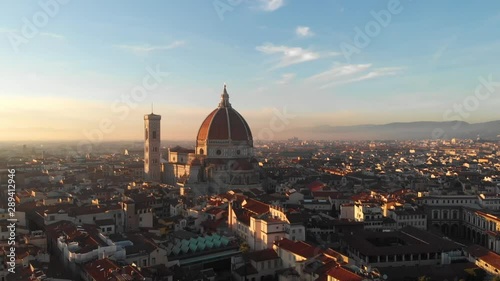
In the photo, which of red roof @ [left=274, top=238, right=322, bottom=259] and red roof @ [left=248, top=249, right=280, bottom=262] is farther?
red roof @ [left=248, top=249, right=280, bottom=262]

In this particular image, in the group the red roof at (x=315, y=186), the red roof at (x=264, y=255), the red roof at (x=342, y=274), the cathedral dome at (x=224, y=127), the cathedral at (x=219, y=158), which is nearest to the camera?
the red roof at (x=342, y=274)

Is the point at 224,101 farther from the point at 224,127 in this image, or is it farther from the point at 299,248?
the point at 299,248

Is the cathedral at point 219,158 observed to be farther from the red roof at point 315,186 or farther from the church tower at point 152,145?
the red roof at point 315,186

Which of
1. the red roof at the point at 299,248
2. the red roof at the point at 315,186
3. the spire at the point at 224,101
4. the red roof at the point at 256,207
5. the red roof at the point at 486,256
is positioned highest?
the spire at the point at 224,101

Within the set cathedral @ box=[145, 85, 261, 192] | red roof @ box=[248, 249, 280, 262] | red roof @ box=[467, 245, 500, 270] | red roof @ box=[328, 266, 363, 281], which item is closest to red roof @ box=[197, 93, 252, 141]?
cathedral @ box=[145, 85, 261, 192]

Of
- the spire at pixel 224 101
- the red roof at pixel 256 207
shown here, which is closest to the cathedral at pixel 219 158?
the spire at pixel 224 101

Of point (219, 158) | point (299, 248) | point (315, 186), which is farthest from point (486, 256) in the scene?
point (219, 158)

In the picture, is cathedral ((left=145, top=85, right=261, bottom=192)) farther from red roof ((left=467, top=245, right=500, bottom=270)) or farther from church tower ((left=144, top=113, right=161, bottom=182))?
red roof ((left=467, top=245, right=500, bottom=270))

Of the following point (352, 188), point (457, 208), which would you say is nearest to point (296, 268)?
point (457, 208)
